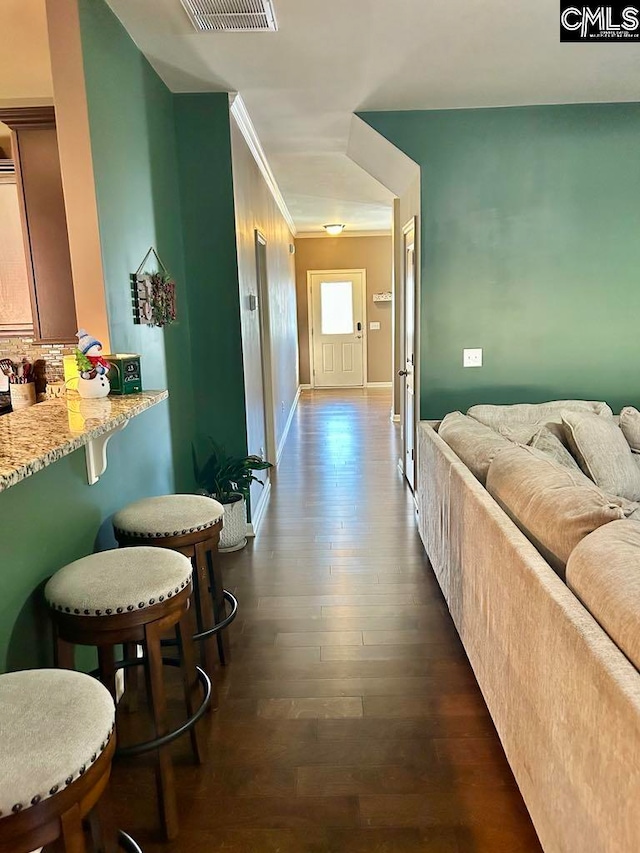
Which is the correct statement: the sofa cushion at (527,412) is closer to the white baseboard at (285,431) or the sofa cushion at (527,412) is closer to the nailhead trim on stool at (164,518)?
the nailhead trim on stool at (164,518)

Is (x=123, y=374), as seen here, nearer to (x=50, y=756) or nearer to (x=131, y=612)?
(x=131, y=612)

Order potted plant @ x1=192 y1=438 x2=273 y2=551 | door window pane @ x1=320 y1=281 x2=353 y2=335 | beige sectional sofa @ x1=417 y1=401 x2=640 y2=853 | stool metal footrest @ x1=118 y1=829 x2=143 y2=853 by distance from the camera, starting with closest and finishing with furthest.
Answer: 1. beige sectional sofa @ x1=417 y1=401 x2=640 y2=853
2. stool metal footrest @ x1=118 y1=829 x2=143 y2=853
3. potted plant @ x1=192 y1=438 x2=273 y2=551
4. door window pane @ x1=320 y1=281 x2=353 y2=335

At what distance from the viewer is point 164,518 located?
2080 millimetres

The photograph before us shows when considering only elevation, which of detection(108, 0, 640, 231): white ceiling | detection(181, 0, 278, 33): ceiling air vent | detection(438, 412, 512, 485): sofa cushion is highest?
detection(108, 0, 640, 231): white ceiling

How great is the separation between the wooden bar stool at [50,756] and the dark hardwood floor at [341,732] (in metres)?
0.76

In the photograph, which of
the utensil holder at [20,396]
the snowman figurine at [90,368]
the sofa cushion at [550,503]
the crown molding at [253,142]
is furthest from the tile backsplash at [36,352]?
the sofa cushion at [550,503]

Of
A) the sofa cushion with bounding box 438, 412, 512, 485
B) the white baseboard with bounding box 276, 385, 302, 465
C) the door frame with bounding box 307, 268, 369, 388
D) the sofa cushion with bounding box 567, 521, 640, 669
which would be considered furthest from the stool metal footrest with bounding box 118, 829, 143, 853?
the door frame with bounding box 307, 268, 369, 388

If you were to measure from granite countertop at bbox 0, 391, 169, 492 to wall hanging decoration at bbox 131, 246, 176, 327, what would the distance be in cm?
65

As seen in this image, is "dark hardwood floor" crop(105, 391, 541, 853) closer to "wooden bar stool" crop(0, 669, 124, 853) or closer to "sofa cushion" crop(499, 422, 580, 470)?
"wooden bar stool" crop(0, 669, 124, 853)

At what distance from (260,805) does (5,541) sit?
1064 millimetres

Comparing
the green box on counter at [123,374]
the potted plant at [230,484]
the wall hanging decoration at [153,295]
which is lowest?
the potted plant at [230,484]

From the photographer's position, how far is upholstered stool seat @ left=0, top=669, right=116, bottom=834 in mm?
942

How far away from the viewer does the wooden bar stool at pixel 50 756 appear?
0.94m

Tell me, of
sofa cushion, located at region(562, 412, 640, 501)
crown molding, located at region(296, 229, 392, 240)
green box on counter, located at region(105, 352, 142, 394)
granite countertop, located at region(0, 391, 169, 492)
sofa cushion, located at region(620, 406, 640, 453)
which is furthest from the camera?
crown molding, located at region(296, 229, 392, 240)
